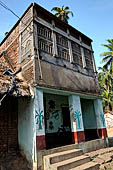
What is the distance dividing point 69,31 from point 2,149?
7.97m

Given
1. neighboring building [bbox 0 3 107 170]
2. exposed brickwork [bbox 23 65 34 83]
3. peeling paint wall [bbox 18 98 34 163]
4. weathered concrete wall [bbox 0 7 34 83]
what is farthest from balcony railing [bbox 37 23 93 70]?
peeling paint wall [bbox 18 98 34 163]

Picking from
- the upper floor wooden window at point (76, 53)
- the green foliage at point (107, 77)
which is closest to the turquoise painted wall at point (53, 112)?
the upper floor wooden window at point (76, 53)

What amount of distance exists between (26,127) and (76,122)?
2.57 meters

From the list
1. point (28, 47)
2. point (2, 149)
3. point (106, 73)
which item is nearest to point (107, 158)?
point (2, 149)

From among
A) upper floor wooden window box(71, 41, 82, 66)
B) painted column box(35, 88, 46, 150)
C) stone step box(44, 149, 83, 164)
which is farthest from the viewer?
upper floor wooden window box(71, 41, 82, 66)

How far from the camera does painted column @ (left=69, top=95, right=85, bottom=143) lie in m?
6.41

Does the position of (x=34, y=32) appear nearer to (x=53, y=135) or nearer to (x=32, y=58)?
(x=32, y=58)

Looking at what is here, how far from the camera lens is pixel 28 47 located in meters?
6.68

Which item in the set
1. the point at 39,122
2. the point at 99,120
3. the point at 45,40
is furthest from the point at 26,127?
the point at 99,120

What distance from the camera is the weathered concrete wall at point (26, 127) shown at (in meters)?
5.08

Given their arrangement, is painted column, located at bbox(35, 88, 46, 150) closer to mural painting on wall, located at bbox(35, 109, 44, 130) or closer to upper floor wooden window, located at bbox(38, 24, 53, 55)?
mural painting on wall, located at bbox(35, 109, 44, 130)

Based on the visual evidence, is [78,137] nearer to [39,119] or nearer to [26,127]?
[39,119]

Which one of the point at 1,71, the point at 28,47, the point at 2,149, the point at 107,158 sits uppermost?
the point at 28,47

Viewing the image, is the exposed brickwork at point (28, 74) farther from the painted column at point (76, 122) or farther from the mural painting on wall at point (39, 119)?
the painted column at point (76, 122)
